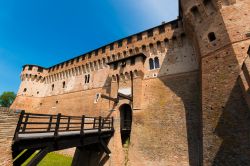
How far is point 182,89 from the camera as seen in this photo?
510 inches

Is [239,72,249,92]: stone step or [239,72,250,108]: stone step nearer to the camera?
[239,72,250,108]: stone step

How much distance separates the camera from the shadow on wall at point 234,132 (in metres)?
7.25

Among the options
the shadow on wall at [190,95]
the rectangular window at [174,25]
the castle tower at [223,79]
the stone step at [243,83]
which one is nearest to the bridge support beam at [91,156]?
the shadow on wall at [190,95]

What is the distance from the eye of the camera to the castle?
324 inches

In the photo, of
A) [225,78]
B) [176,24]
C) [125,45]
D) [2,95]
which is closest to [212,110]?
[225,78]

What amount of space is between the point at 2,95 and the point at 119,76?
49.9 meters

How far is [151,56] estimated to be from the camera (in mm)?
15883

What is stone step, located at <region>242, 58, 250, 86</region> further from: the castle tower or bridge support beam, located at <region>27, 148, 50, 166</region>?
bridge support beam, located at <region>27, 148, 50, 166</region>

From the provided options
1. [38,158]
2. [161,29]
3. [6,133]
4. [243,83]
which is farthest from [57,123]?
[161,29]

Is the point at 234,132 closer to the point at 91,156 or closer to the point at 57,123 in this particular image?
the point at 57,123

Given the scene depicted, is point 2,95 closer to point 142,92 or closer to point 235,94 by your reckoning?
point 142,92

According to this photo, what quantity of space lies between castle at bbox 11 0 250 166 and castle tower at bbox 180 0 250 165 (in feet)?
0.15

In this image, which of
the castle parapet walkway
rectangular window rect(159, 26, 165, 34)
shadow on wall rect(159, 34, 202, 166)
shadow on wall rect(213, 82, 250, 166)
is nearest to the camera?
the castle parapet walkway

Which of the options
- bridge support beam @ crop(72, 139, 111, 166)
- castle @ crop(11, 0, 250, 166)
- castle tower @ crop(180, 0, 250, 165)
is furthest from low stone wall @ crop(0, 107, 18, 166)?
castle tower @ crop(180, 0, 250, 165)
